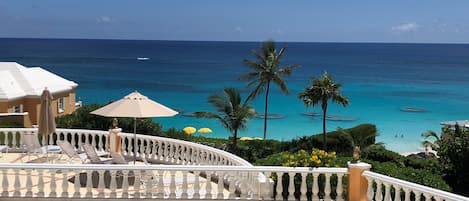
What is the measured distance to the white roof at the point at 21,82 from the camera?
28.0 meters

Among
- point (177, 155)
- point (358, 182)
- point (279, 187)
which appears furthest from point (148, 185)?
point (177, 155)

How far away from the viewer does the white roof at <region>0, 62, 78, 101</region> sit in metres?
28.0

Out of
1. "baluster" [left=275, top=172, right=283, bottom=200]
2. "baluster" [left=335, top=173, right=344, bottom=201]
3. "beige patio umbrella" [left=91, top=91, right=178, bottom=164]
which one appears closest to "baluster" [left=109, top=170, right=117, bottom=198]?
"beige patio umbrella" [left=91, top=91, right=178, bottom=164]

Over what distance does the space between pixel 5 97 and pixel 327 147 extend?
51.7 feet

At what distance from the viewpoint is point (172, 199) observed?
1042cm

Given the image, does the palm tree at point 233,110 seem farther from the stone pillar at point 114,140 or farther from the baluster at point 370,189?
the baluster at point 370,189

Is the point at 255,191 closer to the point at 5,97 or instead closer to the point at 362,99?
the point at 5,97

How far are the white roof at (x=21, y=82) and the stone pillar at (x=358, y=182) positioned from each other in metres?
21.5

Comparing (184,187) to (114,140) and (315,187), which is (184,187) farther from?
(114,140)

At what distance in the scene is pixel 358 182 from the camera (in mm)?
9977

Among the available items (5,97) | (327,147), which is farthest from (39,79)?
(327,147)

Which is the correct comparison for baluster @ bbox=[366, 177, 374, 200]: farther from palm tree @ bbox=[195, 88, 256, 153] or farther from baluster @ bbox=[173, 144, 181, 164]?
palm tree @ bbox=[195, 88, 256, 153]

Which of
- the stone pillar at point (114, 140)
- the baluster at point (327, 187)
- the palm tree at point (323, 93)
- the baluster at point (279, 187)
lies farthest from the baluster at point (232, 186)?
the palm tree at point (323, 93)

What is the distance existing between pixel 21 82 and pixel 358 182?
23.7 m
